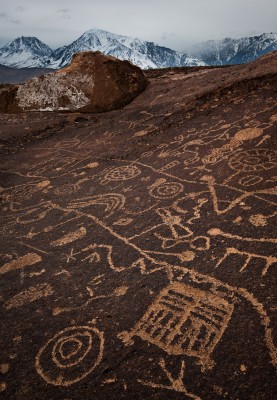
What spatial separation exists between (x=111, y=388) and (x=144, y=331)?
39 cm

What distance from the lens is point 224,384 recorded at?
1532 mm

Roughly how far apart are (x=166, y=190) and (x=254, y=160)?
1.14m

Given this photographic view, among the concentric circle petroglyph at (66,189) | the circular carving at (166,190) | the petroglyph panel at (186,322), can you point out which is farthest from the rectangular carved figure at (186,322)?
the concentric circle petroglyph at (66,189)

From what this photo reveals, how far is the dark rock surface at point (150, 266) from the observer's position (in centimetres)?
168

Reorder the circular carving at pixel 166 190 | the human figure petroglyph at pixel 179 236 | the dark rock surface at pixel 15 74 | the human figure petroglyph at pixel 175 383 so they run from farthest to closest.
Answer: the dark rock surface at pixel 15 74
the circular carving at pixel 166 190
the human figure petroglyph at pixel 179 236
the human figure petroglyph at pixel 175 383

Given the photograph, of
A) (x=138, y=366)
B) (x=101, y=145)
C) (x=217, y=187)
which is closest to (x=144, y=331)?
(x=138, y=366)

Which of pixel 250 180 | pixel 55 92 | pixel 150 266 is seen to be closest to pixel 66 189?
pixel 150 266

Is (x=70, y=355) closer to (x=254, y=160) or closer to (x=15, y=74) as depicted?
(x=254, y=160)

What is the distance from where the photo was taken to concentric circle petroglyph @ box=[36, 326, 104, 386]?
5.70ft

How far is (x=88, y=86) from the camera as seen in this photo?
7.83 meters

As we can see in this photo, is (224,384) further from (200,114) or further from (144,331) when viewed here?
(200,114)

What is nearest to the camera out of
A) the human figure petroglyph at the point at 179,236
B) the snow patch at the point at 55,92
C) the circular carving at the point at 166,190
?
the human figure petroglyph at the point at 179,236

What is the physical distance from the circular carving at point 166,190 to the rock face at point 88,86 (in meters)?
4.59

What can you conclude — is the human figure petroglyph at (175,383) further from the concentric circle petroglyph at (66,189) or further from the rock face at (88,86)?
the rock face at (88,86)
